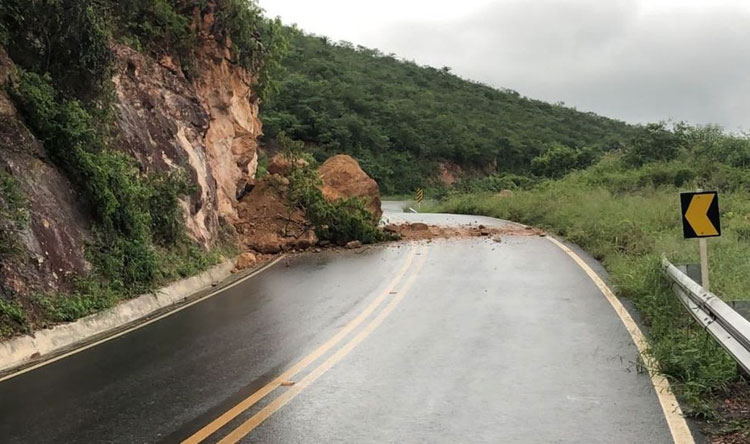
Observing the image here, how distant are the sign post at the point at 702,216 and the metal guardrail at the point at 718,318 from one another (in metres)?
0.39

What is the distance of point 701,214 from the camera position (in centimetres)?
781

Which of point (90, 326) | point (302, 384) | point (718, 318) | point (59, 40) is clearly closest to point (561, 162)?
point (59, 40)

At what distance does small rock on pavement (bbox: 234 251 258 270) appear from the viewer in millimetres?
16359

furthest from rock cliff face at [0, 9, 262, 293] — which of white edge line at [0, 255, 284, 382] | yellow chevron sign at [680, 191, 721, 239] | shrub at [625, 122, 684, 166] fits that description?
shrub at [625, 122, 684, 166]

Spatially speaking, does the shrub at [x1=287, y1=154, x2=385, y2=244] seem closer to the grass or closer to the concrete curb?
the grass

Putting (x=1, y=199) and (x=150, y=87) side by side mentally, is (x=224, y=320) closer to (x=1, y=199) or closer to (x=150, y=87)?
(x=1, y=199)

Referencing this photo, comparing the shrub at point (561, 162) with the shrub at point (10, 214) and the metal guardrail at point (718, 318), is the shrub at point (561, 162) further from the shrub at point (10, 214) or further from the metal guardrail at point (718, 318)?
the shrub at point (10, 214)

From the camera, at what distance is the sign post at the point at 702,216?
25.3 ft

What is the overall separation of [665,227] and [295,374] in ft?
42.9

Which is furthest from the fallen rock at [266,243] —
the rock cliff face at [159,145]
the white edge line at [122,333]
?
the white edge line at [122,333]

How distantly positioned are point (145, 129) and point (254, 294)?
5541 millimetres

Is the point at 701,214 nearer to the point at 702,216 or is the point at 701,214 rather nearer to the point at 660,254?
the point at 702,216

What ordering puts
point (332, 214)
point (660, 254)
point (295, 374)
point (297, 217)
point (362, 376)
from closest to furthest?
point (362, 376) < point (295, 374) < point (660, 254) < point (332, 214) < point (297, 217)

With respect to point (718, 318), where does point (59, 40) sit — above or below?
above
